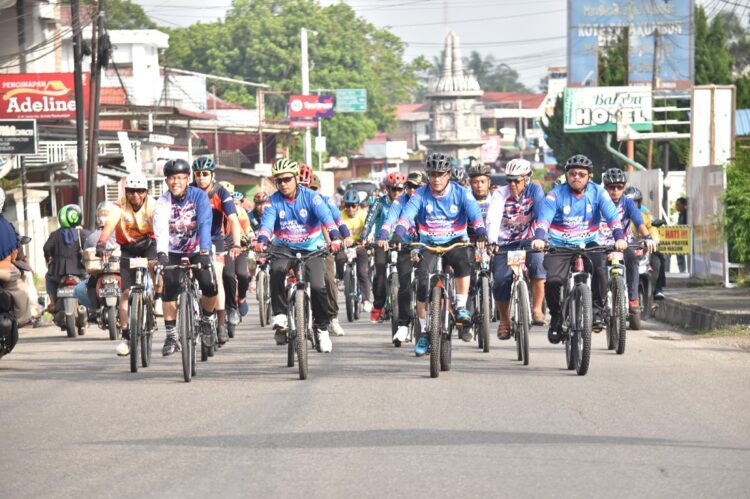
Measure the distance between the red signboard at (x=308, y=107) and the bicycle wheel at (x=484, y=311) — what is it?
66547 millimetres

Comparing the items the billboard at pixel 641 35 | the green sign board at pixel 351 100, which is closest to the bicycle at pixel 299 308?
the billboard at pixel 641 35

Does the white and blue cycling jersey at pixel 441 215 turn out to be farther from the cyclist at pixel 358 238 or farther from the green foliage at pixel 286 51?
the green foliage at pixel 286 51

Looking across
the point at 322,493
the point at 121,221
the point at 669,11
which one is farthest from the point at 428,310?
the point at 669,11

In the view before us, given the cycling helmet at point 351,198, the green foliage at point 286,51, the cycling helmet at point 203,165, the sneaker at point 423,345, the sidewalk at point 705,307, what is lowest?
the sidewalk at point 705,307

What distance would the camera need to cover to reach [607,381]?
460 inches

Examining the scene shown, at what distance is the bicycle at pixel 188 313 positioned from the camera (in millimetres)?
12062

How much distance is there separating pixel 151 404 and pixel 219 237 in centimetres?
374

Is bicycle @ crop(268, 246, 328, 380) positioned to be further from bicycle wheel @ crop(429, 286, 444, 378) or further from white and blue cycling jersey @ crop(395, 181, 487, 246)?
bicycle wheel @ crop(429, 286, 444, 378)

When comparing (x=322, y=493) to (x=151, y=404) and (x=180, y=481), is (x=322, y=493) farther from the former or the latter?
(x=151, y=404)

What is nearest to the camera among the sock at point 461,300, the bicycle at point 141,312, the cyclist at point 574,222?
the sock at point 461,300

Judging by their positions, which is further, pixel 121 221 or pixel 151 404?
pixel 121 221

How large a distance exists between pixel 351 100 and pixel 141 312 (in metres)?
84.6

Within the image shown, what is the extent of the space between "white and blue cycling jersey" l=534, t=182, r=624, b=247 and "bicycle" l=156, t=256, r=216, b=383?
10.5 ft

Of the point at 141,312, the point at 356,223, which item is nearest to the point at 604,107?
the point at 356,223
